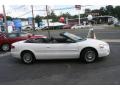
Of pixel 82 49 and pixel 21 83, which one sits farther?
pixel 82 49

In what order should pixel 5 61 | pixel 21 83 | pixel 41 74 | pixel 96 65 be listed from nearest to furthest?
pixel 21 83
pixel 41 74
pixel 96 65
pixel 5 61

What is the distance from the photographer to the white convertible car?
1088 centimetres

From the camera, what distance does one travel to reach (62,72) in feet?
31.2

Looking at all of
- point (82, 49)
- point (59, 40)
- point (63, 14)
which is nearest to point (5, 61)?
point (59, 40)

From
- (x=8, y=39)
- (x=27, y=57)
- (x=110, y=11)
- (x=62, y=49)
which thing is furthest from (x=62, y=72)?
(x=110, y=11)

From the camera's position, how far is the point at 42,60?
472 inches

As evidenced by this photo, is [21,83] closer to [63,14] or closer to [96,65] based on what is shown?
[96,65]

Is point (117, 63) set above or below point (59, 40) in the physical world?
below

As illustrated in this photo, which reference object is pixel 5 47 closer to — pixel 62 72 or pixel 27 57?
pixel 27 57

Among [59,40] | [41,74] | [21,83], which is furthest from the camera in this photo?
[59,40]

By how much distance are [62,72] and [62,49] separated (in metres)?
1.76

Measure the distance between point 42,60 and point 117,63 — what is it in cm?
341

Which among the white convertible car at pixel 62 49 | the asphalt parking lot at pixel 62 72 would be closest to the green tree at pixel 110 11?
the asphalt parking lot at pixel 62 72

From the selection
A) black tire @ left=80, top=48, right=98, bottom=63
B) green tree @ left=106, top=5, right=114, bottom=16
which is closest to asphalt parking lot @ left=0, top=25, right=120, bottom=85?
black tire @ left=80, top=48, right=98, bottom=63
